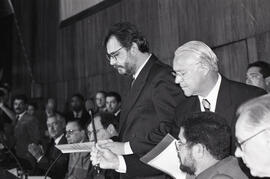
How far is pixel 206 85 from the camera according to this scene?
2381 millimetres

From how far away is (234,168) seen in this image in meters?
1.89

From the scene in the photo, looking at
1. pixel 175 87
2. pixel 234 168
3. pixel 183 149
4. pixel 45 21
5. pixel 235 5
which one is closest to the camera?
pixel 234 168

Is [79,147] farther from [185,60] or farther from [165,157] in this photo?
[185,60]

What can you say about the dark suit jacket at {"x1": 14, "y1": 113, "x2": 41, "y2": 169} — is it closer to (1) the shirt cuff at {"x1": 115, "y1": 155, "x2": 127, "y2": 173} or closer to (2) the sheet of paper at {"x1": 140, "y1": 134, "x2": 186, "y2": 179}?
(1) the shirt cuff at {"x1": 115, "y1": 155, "x2": 127, "y2": 173}

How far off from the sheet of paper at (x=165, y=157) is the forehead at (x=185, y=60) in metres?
0.42

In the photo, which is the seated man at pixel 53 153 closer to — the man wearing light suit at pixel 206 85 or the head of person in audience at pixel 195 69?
the man wearing light suit at pixel 206 85

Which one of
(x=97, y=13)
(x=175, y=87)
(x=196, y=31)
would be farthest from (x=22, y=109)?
(x=175, y=87)

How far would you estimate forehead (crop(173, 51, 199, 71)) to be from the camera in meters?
2.38

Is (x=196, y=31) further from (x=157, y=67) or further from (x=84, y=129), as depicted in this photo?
(x=157, y=67)

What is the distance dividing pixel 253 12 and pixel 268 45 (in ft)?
1.44

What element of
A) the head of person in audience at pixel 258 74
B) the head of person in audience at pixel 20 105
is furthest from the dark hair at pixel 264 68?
the head of person in audience at pixel 20 105

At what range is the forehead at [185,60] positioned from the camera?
93.5 inches

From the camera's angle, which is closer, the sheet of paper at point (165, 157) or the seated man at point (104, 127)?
the sheet of paper at point (165, 157)

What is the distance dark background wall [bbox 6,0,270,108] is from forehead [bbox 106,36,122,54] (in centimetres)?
274
